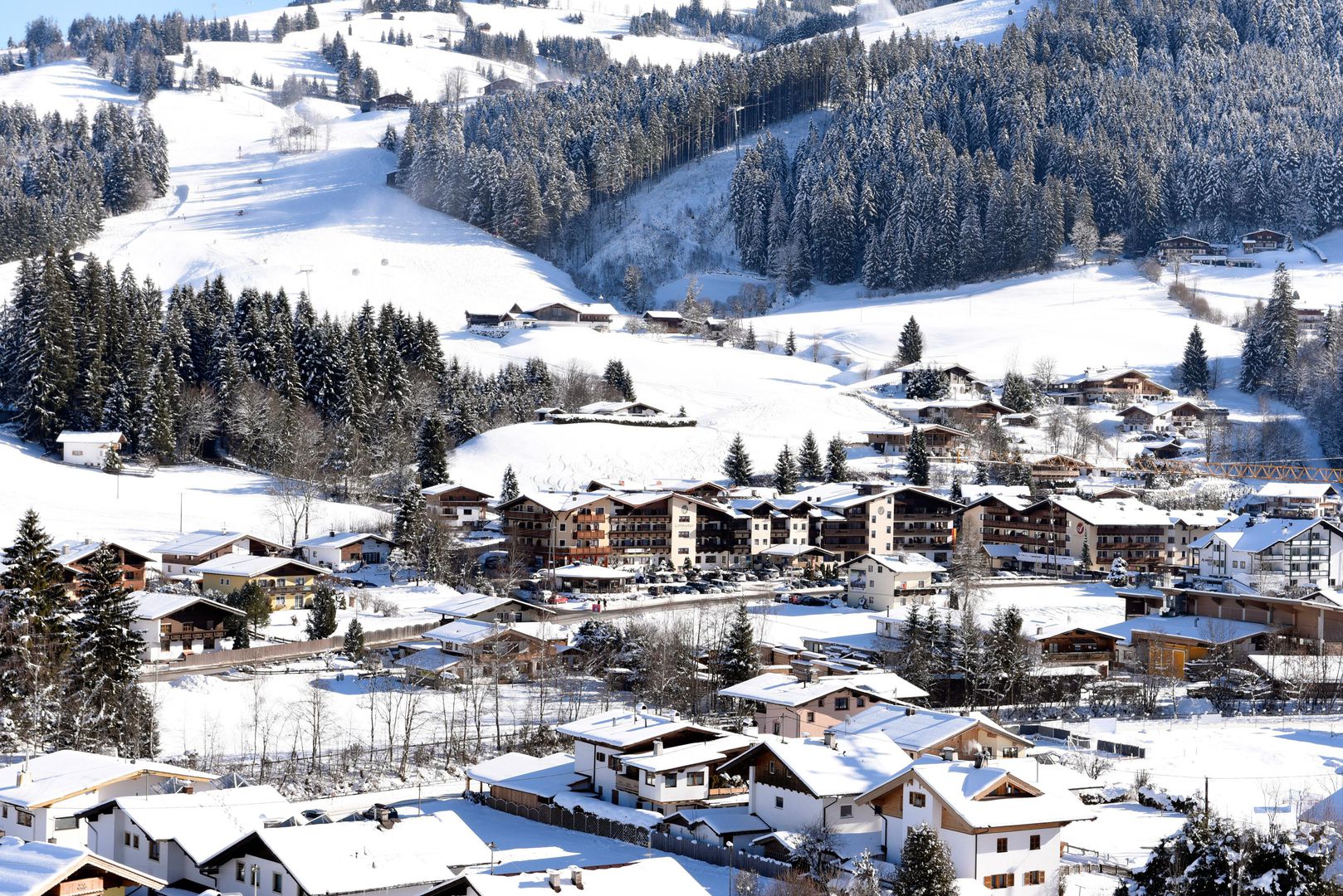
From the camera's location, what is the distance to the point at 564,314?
100m

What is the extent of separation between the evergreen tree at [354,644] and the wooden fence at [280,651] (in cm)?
95

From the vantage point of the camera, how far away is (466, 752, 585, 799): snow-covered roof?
107 feet

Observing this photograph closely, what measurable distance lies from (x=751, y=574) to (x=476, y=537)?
414 inches

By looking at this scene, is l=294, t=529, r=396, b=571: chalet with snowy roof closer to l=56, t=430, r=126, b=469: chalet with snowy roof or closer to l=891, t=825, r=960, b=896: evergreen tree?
l=56, t=430, r=126, b=469: chalet with snowy roof

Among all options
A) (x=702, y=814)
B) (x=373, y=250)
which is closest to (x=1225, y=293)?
(x=373, y=250)

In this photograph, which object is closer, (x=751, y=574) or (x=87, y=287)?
(x=751, y=574)

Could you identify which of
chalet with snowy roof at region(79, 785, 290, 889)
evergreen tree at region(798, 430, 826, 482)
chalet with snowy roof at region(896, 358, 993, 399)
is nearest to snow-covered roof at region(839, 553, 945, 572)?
evergreen tree at region(798, 430, 826, 482)

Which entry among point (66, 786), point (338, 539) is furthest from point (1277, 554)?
point (66, 786)

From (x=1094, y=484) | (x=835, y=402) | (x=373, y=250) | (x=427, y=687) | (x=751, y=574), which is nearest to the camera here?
(x=427, y=687)

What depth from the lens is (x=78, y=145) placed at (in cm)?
12462

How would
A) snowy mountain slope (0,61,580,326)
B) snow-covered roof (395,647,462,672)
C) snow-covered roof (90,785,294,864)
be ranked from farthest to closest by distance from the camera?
snowy mountain slope (0,61,580,326)
snow-covered roof (395,647,462,672)
snow-covered roof (90,785,294,864)

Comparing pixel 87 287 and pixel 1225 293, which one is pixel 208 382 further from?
pixel 1225 293

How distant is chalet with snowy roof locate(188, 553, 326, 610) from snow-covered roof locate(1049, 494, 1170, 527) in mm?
28554

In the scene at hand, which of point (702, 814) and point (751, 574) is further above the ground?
point (702, 814)
